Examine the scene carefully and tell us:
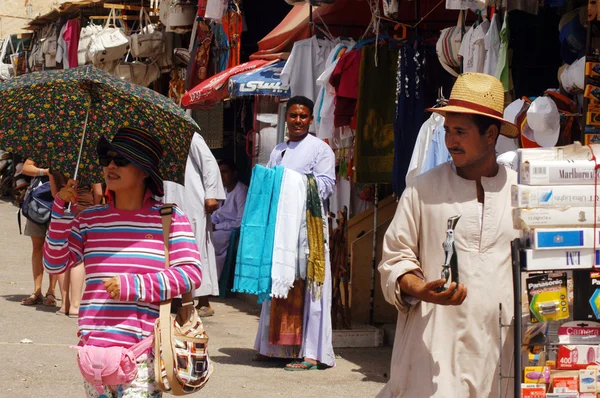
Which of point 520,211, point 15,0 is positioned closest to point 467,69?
point 520,211

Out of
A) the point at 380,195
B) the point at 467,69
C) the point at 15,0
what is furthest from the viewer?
the point at 15,0

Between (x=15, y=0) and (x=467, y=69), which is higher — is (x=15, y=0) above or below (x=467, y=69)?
above

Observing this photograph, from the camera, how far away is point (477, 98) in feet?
13.4

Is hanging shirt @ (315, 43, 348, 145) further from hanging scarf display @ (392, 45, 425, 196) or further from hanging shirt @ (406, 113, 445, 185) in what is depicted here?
hanging shirt @ (406, 113, 445, 185)

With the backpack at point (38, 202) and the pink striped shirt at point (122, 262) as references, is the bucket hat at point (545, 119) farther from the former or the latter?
the backpack at point (38, 202)

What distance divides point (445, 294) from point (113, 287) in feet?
4.31

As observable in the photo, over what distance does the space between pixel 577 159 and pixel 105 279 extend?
191cm

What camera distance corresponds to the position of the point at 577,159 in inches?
149

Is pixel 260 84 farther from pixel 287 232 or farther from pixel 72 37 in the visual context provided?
pixel 72 37

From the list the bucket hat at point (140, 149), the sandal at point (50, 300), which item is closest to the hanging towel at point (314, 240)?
the bucket hat at point (140, 149)

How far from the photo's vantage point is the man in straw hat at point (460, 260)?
13.1ft

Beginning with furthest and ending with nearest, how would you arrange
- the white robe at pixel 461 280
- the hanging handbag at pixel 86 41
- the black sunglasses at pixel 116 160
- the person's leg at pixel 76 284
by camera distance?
the hanging handbag at pixel 86 41 → the person's leg at pixel 76 284 → the black sunglasses at pixel 116 160 → the white robe at pixel 461 280

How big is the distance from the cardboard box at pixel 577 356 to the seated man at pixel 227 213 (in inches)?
358

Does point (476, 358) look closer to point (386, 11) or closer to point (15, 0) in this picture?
point (386, 11)
